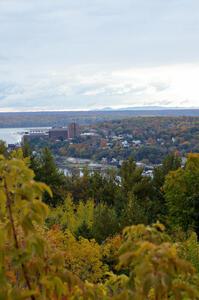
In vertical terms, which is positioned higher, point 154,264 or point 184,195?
point 154,264

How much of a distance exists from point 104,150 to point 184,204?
65.4 metres

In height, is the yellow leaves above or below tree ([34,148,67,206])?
above

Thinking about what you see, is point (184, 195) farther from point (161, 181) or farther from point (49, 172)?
point (49, 172)

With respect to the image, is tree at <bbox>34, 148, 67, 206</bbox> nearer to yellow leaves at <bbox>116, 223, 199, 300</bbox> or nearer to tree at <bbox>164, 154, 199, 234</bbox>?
tree at <bbox>164, 154, 199, 234</bbox>

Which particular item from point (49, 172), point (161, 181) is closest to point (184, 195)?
point (161, 181)

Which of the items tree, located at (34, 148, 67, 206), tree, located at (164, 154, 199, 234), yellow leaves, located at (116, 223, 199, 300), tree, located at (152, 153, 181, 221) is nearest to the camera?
yellow leaves, located at (116, 223, 199, 300)

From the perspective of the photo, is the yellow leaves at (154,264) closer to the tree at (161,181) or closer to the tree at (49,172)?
the tree at (161,181)

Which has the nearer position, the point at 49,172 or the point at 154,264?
the point at 154,264

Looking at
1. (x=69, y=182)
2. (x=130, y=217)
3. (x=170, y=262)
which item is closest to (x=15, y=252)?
(x=170, y=262)

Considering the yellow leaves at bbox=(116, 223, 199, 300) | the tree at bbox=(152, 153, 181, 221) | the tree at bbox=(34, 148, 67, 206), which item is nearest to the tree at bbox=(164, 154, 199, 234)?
the tree at bbox=(152, 153, 181, 221)

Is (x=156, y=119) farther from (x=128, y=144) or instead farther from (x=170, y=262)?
(x=170, y=262)

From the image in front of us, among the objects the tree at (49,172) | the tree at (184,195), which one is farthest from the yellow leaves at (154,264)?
the tree at (49,172)

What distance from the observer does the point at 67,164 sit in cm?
8362

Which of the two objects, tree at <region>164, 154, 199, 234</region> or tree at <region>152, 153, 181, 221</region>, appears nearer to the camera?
tree at <region>164, 154, 199, 234</region>
